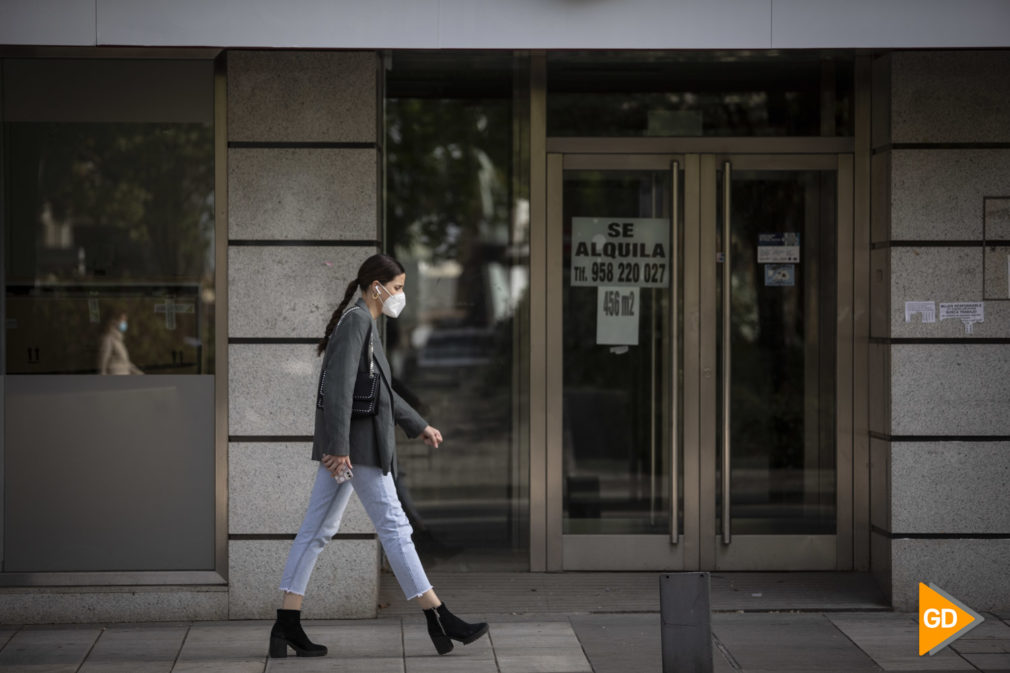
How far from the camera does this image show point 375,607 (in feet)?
21.6

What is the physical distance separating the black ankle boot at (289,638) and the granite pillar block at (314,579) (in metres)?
0.78

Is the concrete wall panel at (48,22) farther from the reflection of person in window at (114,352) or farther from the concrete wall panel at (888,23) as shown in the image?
the concrete wall panel at (888,23)

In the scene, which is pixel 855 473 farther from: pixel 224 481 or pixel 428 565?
pixel 224 481

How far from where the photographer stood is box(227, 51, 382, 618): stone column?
21.4 ft

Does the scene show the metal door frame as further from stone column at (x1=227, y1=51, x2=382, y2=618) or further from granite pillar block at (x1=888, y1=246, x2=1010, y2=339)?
stone column at (x1=227, y1=51, x2=382, y2=618)

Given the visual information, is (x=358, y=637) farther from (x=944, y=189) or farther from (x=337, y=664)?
(x=944, y=189)

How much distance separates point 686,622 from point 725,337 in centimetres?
293

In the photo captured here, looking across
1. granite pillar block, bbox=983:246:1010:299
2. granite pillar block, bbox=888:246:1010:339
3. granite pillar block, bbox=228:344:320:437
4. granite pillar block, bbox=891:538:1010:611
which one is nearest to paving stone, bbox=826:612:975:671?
granite pillar block, bbox=891:538:1010:611

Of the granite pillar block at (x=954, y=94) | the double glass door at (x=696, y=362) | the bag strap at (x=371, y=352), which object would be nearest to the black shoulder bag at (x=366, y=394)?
the bag strap at (x=371, y=352)

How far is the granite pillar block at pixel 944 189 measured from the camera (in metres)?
6.68

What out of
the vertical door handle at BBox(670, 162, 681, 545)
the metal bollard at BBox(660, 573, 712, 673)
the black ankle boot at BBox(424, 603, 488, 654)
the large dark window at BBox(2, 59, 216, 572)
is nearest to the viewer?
the metal bollard at BBox(660, 573, 712, 673)

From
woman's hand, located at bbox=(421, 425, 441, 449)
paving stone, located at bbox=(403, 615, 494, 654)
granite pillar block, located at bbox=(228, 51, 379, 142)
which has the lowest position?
paving stone, located at bbox=(403, 615, 494, 654)

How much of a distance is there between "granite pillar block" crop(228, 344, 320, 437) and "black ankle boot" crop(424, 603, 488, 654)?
140 cm

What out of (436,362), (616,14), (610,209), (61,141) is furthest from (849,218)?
(61,141)
